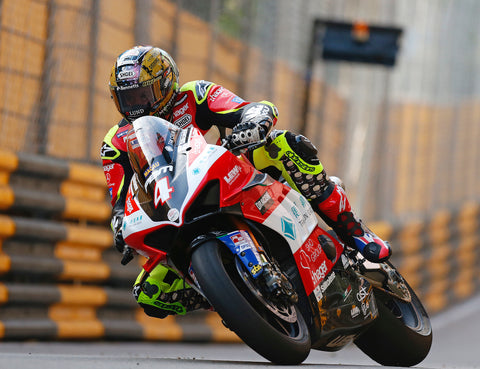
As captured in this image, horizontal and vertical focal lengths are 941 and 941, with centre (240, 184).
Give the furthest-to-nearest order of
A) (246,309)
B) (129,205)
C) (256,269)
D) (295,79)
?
(295,79) → (129,205) → (256,269) → (246,309)

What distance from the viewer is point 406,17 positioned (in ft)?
46.3

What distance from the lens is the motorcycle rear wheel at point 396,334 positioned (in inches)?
191

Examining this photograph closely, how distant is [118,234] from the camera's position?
4312 mm

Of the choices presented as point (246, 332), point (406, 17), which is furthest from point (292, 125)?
point (246, 332)

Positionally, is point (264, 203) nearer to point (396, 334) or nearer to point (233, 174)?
point (233, 174)

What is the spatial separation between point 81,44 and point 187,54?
175cm

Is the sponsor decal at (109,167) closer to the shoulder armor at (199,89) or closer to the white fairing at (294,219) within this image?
the shoulder armor at (199,89)

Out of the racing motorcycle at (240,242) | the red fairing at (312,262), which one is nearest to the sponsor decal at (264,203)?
the racing motorcycle at (240,242)

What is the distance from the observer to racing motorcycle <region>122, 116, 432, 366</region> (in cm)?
372

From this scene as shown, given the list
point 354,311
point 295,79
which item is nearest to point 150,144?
point 354,311

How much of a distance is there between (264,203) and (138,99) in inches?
30.9

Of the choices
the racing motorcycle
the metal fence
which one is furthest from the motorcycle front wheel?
the metal fence

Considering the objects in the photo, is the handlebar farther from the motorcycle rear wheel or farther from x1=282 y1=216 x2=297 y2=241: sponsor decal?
the motorcycle rear wheel

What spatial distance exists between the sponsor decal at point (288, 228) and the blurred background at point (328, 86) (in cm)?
276
